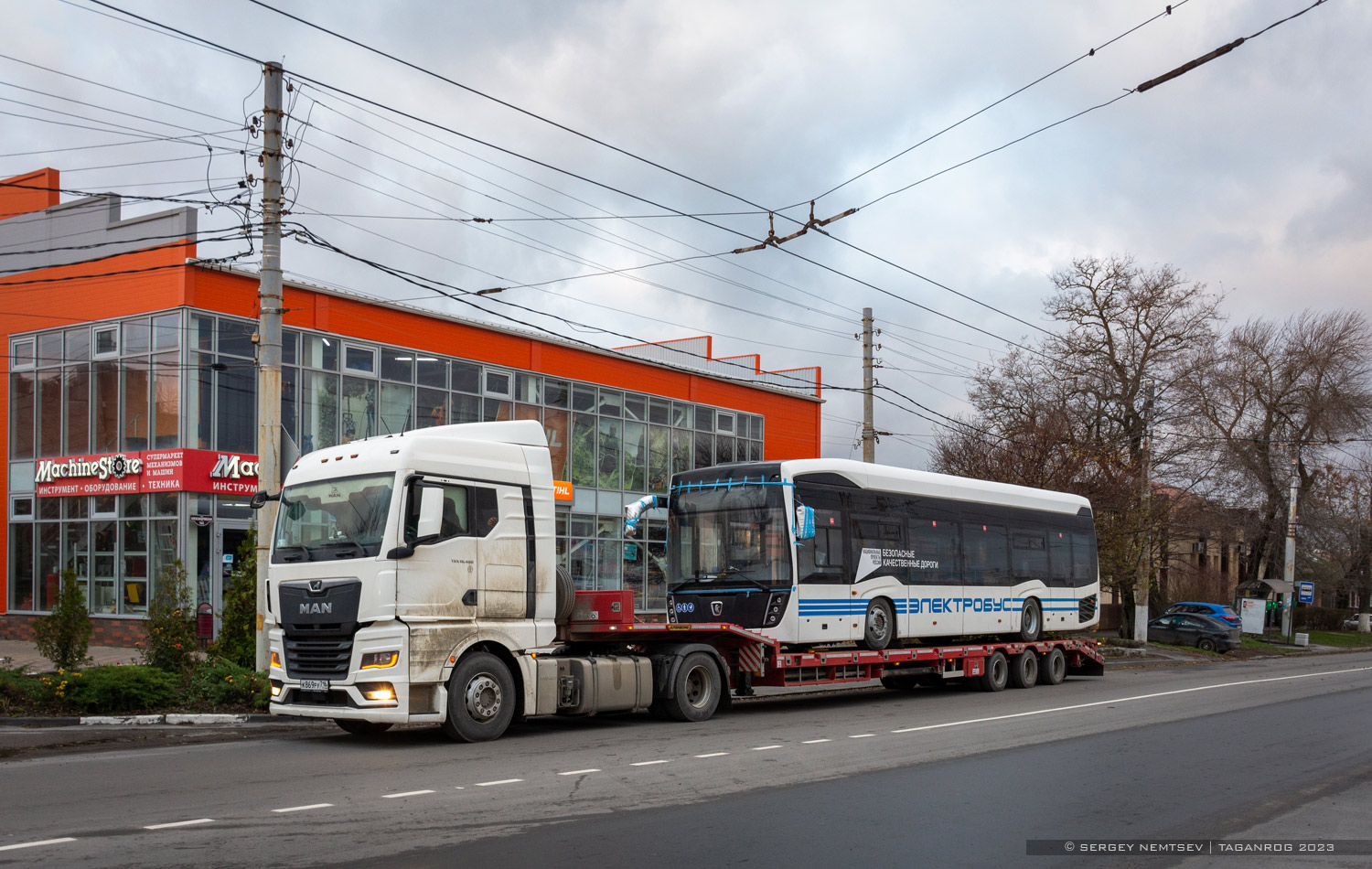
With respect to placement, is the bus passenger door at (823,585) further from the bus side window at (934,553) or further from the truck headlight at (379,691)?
the truck headlight at (379,691)

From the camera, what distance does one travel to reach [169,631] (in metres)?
16.4

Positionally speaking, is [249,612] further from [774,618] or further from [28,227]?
[28,227]

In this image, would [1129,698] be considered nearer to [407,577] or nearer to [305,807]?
[407,577]

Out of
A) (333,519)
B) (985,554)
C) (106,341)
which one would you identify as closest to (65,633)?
(333,519)

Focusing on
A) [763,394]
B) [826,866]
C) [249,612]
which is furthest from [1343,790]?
[763,394]

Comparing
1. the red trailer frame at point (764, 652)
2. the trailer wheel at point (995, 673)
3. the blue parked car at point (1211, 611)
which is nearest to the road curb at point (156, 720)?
the red trailer frame at point (764, 652)

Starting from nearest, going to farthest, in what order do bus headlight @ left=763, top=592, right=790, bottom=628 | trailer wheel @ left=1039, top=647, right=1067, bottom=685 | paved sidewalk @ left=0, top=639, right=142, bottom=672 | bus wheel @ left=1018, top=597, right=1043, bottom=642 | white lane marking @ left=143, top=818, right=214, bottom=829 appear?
1. white lane marking @ left=143, top=818, right=214, bottom=829
2. bus headlight @ left=763, top=592, right=790, bottom=628
3. paved sidewalk @ left=0, top=639, right=142, bottom=672
4. bus wheel @ left=1018, top=597, right=1043, bottom=642
5. trailer wheel @ left=1039, top=647, right=1067, bottom=685

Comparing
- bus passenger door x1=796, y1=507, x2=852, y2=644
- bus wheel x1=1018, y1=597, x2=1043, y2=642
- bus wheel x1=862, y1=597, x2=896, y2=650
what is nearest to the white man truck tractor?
bus passenger door x1=796, y1=507, x2=852, y2=644

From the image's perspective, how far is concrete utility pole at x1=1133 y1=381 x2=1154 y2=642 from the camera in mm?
34719

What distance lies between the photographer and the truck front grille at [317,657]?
12102 mm

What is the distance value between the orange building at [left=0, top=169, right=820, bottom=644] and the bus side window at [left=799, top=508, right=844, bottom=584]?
802 cm

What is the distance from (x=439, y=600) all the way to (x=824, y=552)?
6576 millimetres

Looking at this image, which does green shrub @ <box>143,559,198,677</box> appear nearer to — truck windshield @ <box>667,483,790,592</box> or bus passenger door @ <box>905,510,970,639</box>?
truck windshield @ <box>667,483,790,592</box>

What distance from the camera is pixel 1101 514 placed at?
3438cm
